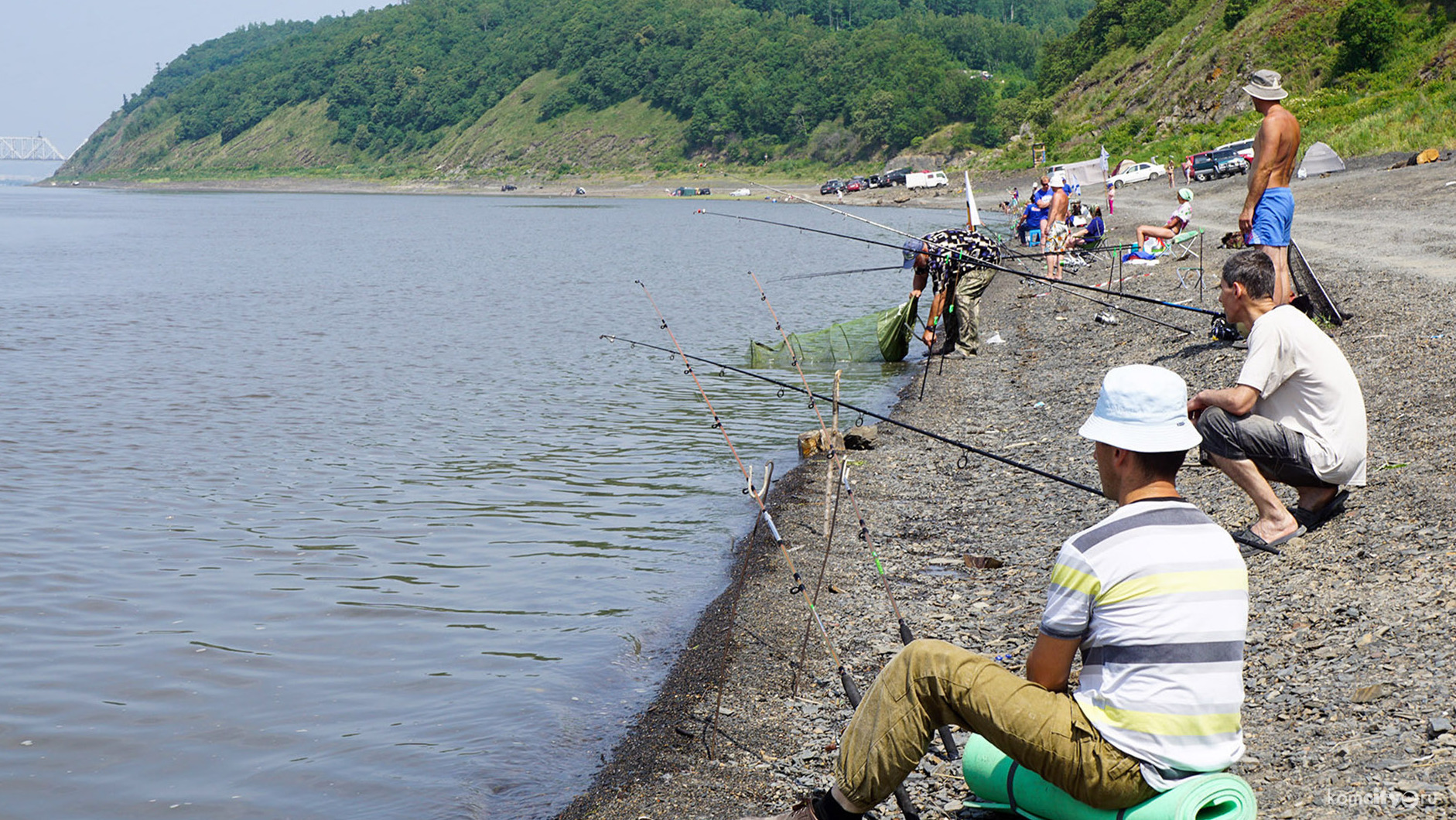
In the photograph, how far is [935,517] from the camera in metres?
9.28

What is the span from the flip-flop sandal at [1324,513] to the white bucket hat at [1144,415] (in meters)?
3.47

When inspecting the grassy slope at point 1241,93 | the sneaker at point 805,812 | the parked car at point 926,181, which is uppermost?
the grassy slope at point 1241,93

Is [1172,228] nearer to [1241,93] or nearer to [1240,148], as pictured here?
[1240,148]

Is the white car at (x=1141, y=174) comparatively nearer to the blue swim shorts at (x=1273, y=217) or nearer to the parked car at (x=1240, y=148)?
the parked car at (x=1240, y=148)

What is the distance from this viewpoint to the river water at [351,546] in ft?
20.5

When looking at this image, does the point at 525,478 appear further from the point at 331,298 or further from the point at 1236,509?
the point at 331,298

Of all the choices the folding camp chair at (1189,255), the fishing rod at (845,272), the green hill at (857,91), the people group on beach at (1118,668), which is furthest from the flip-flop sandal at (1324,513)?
the green hill at (857,91)

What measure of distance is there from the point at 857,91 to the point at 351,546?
127 m

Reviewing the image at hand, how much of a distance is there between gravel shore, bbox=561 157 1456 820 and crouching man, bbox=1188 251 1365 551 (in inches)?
13.8

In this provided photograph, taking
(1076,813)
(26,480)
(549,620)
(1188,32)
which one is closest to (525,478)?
(549,620)

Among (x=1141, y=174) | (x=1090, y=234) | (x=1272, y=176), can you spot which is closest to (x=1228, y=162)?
(x=1141, y=174)

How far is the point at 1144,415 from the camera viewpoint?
3504 millimetres

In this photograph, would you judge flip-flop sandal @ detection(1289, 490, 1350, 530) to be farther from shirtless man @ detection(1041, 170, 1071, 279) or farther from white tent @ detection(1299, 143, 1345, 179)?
white tent @ detection(1299, 143, 1345, 179)

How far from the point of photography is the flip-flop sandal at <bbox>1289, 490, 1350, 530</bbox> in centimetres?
648
